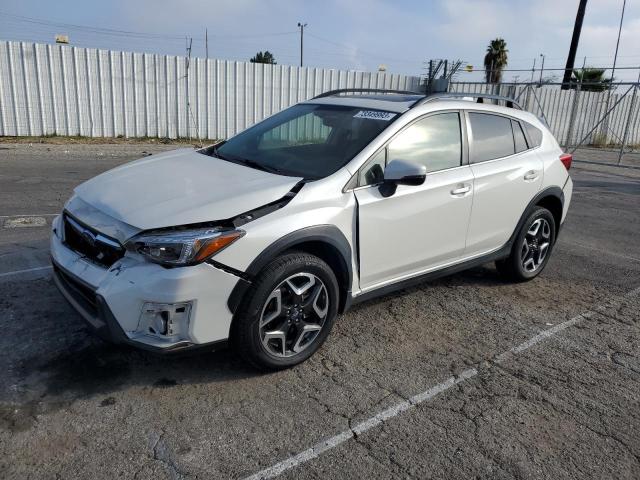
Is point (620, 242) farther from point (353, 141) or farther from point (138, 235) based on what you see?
point (138, 235)

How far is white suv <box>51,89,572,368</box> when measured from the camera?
2.80m

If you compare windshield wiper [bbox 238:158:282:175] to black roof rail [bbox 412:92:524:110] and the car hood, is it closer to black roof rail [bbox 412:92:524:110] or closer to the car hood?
the car hood

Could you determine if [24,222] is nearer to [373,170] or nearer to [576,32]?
[373,170]

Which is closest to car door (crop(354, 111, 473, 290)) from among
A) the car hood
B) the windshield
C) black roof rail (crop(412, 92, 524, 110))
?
black roof rail (crop(412, 92, 524, 110))

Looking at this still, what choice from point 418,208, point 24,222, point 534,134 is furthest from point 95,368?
point 534,134

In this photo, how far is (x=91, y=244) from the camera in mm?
3055

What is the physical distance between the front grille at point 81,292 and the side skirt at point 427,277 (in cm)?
160

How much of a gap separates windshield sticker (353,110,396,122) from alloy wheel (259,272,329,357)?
1.39 m

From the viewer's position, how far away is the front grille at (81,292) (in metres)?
2.91

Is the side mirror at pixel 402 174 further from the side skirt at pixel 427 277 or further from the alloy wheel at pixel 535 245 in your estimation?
the alloy wheel at pixel 535 245

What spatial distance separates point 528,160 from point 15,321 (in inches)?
175

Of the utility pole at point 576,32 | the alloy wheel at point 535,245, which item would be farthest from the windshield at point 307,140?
the utility pole at point 576,32

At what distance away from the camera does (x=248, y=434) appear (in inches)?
107

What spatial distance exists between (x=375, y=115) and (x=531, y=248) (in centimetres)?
225
